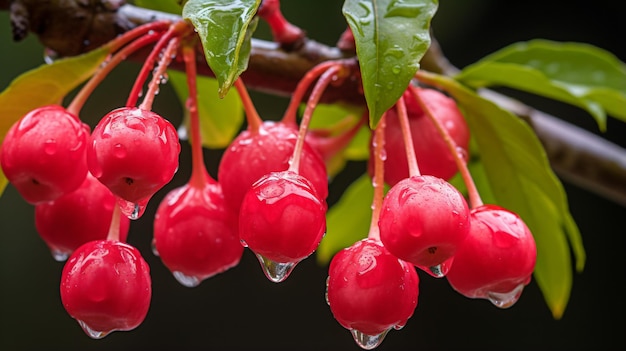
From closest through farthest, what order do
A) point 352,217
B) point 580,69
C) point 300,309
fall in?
point 580,69 → point 352,217 → point 300,309

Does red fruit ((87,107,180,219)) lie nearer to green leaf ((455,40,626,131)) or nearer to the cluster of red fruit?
the cluster of red fruit

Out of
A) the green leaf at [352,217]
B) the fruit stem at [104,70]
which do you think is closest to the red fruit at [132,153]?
the fruit stem at [104,70]

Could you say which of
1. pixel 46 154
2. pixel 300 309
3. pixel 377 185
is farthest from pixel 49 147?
pixel 300 309

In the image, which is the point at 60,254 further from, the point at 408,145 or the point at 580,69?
the point at 580,69

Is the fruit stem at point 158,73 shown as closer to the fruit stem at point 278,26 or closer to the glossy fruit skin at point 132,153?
the glossy fruit skin at point 132,153

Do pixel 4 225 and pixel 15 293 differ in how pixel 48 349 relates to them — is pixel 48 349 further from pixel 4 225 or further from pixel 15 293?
pixel 4 225

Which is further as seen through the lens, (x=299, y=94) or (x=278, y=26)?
(x=278, y=26)

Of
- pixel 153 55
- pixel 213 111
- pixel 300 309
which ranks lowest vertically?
pixel 300 309
